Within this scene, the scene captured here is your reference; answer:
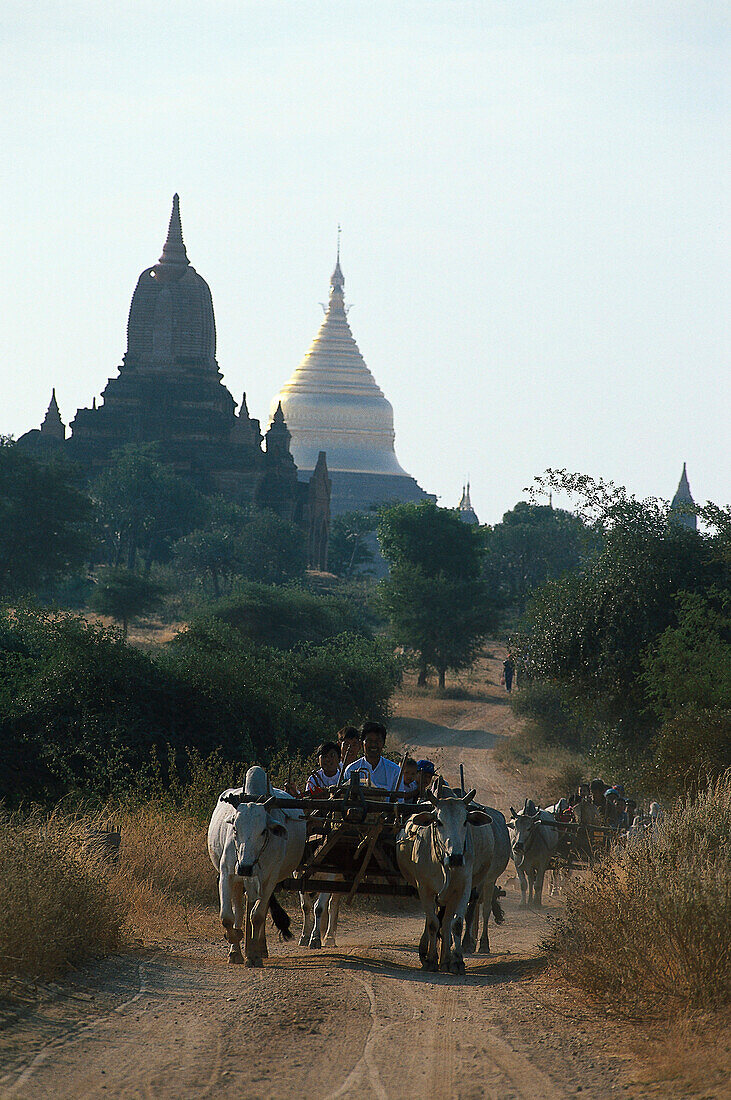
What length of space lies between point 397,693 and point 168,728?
77.5ft

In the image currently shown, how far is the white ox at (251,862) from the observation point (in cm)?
838

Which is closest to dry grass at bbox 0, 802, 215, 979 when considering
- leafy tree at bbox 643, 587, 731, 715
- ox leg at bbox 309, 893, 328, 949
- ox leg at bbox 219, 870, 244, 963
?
ox leg at bbox 219, 870, 244, 963

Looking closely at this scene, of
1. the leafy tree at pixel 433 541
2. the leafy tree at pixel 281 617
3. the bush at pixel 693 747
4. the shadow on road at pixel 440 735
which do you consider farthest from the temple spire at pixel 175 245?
the bush at pixel 693 747

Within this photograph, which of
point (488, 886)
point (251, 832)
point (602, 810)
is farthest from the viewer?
point (602, 810)

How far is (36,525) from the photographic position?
158 feet

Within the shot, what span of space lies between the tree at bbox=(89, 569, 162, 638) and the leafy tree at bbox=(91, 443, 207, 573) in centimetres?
1237

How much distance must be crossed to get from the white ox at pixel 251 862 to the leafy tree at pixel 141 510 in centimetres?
4856

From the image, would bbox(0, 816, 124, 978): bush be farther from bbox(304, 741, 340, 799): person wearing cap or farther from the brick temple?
the brick temple

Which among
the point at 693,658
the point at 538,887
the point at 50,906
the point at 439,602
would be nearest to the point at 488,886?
the point at 50,906

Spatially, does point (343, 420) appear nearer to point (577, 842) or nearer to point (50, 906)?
point (577, 842)

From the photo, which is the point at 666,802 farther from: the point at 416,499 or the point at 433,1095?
the point at 416,499

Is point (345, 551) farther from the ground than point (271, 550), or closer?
farther from the ground

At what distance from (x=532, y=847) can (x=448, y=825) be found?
20.0 ft

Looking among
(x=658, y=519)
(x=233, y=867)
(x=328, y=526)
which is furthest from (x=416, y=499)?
(x=233, y=867)
